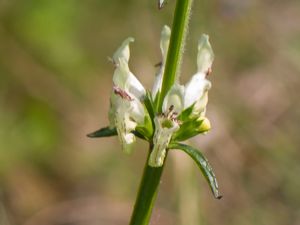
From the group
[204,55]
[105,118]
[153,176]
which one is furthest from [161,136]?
[105,118]

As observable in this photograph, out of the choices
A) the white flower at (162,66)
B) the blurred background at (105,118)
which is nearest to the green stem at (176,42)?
the white flower at (162,66)

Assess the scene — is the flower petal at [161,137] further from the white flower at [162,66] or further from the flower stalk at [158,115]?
the white flower at [162,66]

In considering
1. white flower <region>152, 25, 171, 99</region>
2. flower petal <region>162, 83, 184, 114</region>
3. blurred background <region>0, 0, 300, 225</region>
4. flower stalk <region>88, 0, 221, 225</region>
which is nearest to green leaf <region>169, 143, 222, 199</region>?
flower stalk <region>88, 0, 221, 225</region>

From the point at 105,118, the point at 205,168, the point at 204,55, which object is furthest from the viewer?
the point at 105,118

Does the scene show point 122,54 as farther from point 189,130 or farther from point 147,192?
point 147,192

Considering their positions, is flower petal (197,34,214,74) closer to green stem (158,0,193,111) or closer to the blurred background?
green stem (158,0,193,111)

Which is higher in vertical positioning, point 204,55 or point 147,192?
point 204,55
